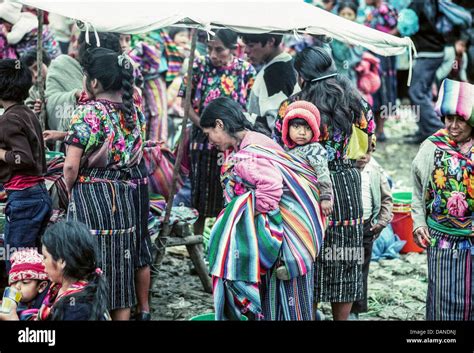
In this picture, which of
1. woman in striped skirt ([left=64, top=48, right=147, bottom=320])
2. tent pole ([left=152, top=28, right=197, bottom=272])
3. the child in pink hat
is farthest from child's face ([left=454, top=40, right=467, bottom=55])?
woman in striped skirt ([left=64, top=48, right=147, bottom=320])

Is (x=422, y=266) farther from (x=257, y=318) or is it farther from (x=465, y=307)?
(x=257, y=318)

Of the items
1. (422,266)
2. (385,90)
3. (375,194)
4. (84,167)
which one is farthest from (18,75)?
(385,90)

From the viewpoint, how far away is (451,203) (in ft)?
18.5

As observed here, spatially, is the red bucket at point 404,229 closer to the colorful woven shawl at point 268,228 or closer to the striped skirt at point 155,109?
the striped skirt at point 155,109

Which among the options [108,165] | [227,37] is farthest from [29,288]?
[227,37]

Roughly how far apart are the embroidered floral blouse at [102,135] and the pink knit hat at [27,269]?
2.83 ft

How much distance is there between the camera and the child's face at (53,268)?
479 cm

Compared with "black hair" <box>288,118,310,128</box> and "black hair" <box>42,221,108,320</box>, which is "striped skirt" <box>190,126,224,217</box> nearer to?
"black hair" <box>288,118,310,128</box>

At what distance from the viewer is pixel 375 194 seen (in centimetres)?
691

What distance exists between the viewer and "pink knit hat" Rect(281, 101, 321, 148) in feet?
19.1

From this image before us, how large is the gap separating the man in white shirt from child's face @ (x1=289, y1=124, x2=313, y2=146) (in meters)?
1.62

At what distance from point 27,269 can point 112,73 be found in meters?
1.50

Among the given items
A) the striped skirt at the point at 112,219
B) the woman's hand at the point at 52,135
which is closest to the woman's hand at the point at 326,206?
the striped skirt at the point at 112,219

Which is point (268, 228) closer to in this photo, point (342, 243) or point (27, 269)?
point (342, 243)
